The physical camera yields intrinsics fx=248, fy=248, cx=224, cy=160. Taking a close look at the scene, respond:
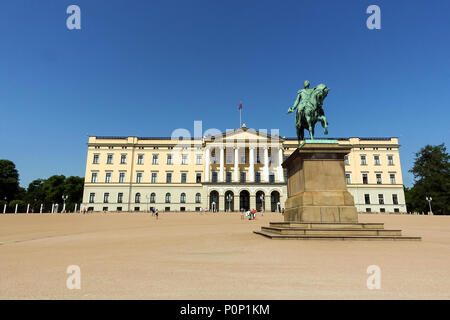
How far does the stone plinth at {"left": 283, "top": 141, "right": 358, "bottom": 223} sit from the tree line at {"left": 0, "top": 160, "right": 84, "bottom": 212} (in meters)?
66.1

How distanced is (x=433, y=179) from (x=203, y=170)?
47483mm

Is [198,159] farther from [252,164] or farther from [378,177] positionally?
[378,177]

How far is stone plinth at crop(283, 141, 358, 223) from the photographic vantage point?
8766 mm

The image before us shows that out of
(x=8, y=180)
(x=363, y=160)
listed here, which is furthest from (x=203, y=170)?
(x=8, y=180)

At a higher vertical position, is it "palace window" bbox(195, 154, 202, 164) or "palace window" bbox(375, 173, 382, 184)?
"palace window" bbox(195, 154, 202, 164)

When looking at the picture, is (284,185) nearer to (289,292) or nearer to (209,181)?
(209,181)

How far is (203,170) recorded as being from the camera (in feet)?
192

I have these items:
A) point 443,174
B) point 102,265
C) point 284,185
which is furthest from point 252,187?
point 102,265

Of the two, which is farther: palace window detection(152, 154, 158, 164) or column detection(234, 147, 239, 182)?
palace window detection(152, 154, 158, 164)

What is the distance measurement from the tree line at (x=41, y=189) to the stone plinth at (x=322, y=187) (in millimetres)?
66104

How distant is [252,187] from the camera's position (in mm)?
51875

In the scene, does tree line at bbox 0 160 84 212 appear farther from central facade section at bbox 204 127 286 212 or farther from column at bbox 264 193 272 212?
column at bbox 264 193 272 212

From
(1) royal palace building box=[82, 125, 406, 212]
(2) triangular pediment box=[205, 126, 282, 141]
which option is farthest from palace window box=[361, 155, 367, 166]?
(2) triangular pediment box=[205, 126, 282, 141]
